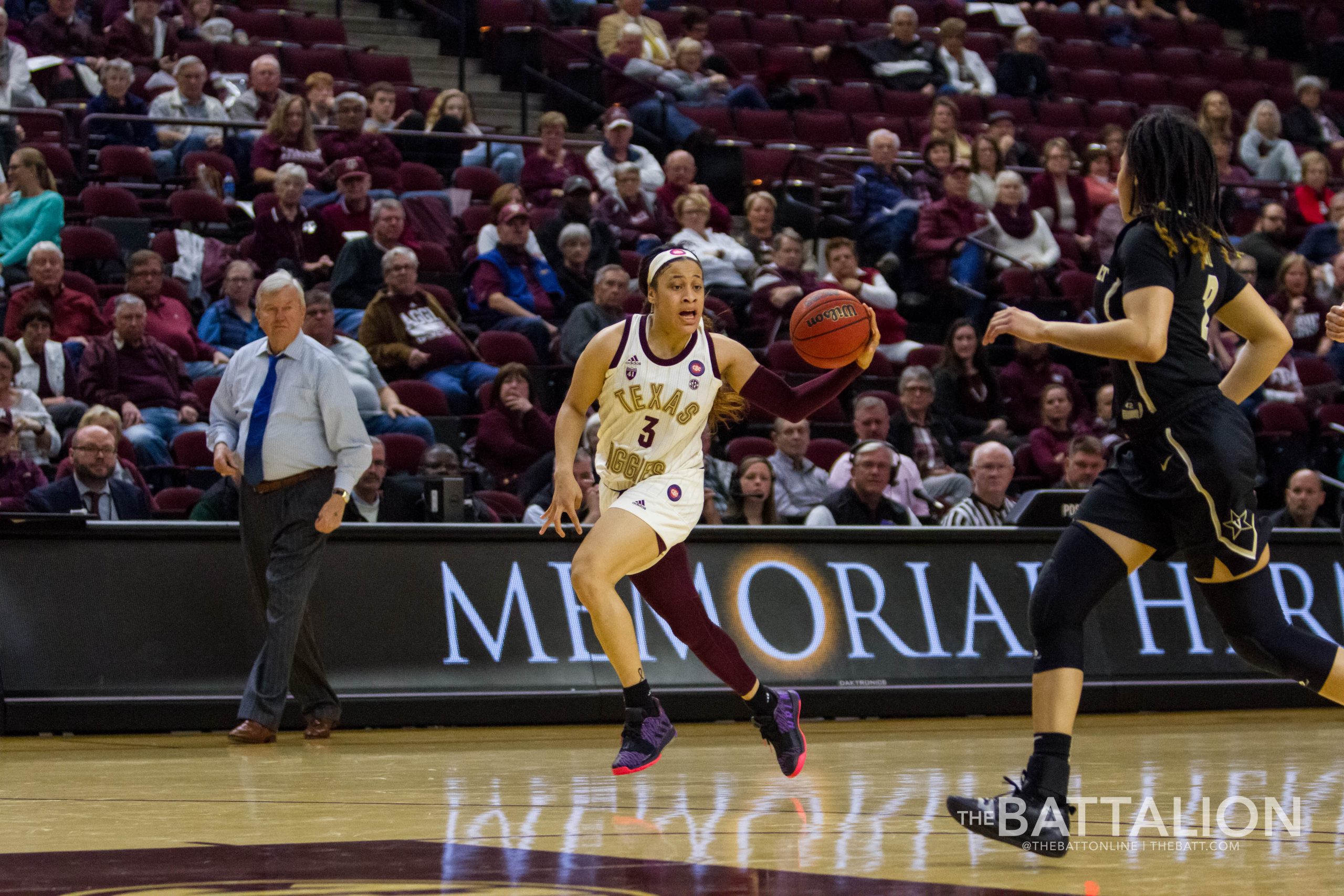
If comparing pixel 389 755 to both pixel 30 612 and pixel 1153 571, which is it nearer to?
pixel 30 612

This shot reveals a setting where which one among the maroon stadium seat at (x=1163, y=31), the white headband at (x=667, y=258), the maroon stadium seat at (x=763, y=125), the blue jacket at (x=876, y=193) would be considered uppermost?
the maroon stadium seat at (x=1163, y=31)

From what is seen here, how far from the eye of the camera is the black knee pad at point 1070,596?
4523 millimetres

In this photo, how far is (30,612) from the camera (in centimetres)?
812

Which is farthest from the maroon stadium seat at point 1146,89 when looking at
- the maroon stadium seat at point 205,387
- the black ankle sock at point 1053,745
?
the black ankle sock at point 1053,745

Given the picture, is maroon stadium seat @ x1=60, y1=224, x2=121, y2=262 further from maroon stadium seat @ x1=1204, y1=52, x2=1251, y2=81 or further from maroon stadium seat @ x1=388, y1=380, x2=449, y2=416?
maroon stadium seat @ x1=1204, y1=52, x2=1251, y2=81

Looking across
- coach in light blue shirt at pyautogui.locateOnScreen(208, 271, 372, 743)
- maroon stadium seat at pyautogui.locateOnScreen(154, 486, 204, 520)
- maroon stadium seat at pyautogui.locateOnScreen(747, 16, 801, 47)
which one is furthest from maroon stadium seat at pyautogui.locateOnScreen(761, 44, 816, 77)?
coach in light blue shirt at pyautogui.locateOnScreen(208, 271, 372, 743)

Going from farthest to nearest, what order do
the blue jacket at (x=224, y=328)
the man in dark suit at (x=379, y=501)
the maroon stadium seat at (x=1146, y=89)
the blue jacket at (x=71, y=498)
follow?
the maroon stadium seat at (x=1146, y=89) → the blue jacket at (x=224, y=328) → the man in dark suit at (x=379, y=501) → the blue jacket at (x=71, y=498)

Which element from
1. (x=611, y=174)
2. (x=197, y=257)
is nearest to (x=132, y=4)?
(x=197, y=257)

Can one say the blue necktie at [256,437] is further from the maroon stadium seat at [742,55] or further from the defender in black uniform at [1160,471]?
the maroon stadium seat at [742,55]

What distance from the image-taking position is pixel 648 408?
248 inches

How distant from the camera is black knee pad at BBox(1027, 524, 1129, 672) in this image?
14.8 ft

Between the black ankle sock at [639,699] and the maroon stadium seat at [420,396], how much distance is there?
564 cm

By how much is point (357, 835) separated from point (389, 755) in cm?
254

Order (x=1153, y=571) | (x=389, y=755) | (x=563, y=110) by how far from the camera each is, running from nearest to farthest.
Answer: (x=389, y=755)
(x=1153, y=571)
(x=563, y=110)
